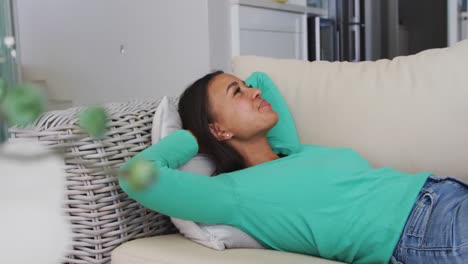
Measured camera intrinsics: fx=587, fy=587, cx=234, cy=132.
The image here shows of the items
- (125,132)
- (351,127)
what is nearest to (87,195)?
(125,132)

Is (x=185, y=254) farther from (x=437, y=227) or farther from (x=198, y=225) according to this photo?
(x=437, y=227)

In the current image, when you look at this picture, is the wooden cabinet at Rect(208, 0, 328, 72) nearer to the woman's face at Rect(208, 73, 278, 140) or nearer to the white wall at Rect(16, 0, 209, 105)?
the white wall at Rect(16, 0, 209, 105)

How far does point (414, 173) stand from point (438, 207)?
0.23m

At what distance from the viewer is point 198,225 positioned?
1.21m

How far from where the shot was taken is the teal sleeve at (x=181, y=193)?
1.10m

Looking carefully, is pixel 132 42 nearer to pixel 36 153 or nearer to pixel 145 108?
pixel 145 108

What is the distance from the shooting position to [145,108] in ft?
4.58

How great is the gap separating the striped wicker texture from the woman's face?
211mm

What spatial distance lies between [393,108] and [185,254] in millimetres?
667

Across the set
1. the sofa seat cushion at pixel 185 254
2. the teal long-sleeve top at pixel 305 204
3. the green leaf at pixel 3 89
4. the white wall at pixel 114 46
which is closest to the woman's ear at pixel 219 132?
the teal long-sleeve top at pixel 305 204

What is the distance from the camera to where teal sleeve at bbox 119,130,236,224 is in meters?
1.10

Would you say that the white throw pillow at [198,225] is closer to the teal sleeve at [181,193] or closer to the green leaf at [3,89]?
the teal sleeve at [181,193]

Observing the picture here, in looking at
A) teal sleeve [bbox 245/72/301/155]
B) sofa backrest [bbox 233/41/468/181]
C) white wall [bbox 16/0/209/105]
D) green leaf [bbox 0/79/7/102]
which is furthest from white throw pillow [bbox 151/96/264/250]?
white wall [bbox 16/0/209/105]

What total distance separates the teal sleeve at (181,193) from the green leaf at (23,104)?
2.76 feet
